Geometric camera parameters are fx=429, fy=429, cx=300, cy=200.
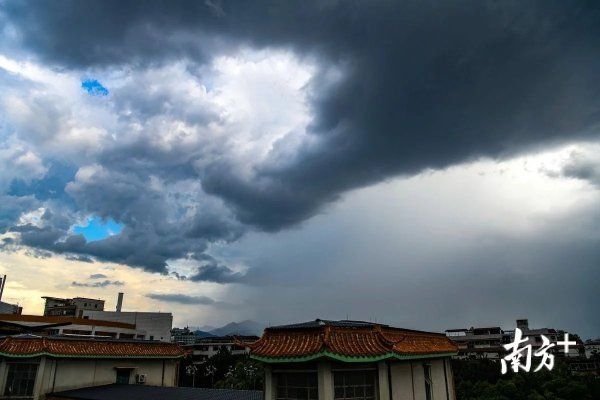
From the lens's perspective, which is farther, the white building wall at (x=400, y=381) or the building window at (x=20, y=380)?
the building window at (x=20, y=380)

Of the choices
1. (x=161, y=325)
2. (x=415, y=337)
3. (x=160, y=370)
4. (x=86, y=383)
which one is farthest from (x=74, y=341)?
(x=161, y=325)

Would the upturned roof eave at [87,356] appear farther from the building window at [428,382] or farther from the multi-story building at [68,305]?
the multi-story building at [68,305]

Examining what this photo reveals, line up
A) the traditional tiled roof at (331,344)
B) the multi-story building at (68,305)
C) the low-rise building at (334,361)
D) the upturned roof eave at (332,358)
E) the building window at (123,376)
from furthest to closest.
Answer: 1. the multi-story building at (68,305)
2. the building window at (123,376)
3. the low-rise building at (334,361)
4. the traditional tiled roof at (331,344)
5. the upturned roof eave at (332,358)

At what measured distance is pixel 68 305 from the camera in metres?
138

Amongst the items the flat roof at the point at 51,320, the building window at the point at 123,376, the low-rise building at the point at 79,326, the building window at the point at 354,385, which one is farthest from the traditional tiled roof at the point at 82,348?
the flat roof at the point at 51,320

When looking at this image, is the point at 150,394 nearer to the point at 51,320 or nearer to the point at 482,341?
the point at 51,320

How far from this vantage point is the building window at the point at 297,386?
1820 cm

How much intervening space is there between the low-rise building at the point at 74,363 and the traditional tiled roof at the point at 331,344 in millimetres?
20327

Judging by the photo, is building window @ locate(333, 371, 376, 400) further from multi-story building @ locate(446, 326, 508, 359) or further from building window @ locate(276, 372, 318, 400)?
multi-story building @ locate(446, 326, 508, 359)

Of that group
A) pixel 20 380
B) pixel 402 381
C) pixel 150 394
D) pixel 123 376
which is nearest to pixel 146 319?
pixel 123 376

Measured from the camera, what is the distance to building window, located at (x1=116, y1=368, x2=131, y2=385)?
35.9 m

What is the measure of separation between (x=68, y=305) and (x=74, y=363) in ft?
398

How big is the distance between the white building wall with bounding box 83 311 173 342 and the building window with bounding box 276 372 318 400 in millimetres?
106063

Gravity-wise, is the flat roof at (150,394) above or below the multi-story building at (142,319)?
below
